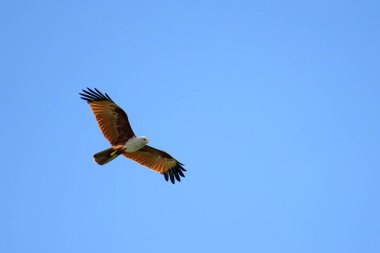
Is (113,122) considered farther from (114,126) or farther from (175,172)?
(175,172)

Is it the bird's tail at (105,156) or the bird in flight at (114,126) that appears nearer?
the bird's tail at (105,156)

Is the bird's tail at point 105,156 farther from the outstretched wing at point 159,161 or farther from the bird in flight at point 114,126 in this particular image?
the outstretched wing at point 159,161

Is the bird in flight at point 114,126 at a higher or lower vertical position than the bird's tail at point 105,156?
higher

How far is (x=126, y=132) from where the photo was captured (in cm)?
1494

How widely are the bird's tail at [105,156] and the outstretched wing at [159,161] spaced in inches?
46.7

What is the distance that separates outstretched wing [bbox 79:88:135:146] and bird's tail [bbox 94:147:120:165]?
0.51 metres

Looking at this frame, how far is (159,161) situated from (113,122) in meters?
2.05

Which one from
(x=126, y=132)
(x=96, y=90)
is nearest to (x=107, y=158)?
(x=126, y=132)

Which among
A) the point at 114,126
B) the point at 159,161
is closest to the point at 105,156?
the point at 114,126

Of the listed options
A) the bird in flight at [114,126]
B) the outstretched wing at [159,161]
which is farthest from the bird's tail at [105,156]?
the outstretched wing at [159,161]

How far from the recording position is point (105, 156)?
46.7 feet

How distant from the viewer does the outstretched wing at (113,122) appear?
14.9 meters

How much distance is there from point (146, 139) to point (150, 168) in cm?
146

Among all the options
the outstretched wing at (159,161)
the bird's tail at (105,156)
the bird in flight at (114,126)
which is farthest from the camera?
the outstretched wing at (159,161)
